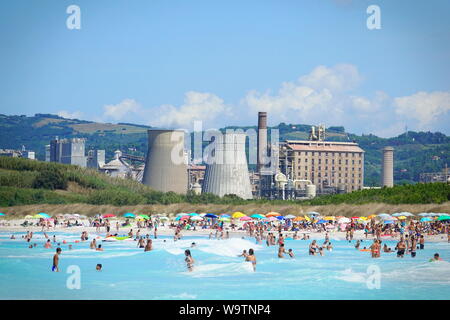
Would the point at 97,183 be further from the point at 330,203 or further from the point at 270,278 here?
the point at 270,278

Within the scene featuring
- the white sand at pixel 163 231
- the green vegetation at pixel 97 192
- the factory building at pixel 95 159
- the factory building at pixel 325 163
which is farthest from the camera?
the factory building at pixel 95 159

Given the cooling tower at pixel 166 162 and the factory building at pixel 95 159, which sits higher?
the factory building at pixel 95 159

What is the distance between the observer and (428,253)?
Result: 33375mm

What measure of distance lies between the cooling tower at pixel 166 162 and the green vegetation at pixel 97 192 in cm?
218

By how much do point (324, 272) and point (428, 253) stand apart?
8.43 meters

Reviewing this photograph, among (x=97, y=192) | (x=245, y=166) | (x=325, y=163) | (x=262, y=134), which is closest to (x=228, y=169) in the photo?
(x=245, y=166)

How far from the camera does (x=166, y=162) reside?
73.8 meters

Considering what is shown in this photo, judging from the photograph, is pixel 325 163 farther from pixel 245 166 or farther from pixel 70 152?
pixel 70 152

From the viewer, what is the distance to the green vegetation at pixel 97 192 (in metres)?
57.7

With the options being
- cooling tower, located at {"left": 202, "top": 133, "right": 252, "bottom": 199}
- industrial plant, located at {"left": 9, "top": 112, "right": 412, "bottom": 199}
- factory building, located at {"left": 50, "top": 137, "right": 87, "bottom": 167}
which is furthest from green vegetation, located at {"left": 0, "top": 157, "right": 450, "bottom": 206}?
factory building, located at {"left": 50, "top": 137, "right": 87, "bottom": 167}

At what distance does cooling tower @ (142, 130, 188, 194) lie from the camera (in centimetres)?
7219

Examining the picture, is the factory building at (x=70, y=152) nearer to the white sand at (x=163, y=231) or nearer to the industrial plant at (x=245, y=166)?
the industrial plant at (x=245, y=166)

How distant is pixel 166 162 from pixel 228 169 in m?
6.04

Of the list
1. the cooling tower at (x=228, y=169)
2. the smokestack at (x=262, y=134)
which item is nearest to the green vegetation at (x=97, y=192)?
the cooling tower at (x=228, y=169)
